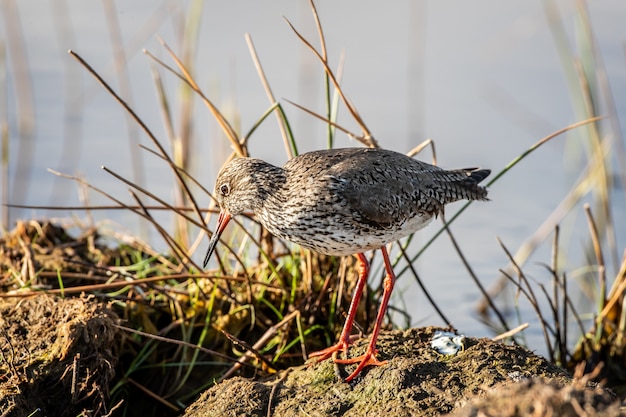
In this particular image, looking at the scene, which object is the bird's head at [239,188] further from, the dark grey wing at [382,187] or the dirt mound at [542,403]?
the dirt mound at [542,403]

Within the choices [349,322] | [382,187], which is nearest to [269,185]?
[382,187]

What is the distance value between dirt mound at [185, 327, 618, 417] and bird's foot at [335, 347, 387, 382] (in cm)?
3

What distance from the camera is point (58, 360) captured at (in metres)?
5.01

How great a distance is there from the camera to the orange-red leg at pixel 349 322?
207 inches

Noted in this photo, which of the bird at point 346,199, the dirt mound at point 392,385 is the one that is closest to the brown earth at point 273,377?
the dirt mound at point 392,385

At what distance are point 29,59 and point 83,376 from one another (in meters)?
7.04

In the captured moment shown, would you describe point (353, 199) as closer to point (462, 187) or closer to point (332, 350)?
point (332, 350)

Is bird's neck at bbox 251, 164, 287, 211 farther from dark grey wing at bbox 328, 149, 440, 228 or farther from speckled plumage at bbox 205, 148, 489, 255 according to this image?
dark grey wing at bbox 328, 149, 440, 228

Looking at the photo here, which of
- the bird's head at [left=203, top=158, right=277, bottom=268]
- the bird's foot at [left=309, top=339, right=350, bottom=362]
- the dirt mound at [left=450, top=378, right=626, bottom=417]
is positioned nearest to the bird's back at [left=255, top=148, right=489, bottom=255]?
the bird's head at [left=203, top=158, right=277, bottom=268]

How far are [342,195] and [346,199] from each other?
0.04m

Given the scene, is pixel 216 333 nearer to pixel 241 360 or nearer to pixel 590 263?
pixel 241 360

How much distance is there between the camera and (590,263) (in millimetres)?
7992

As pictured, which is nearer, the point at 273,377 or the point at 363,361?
the point at 363,361

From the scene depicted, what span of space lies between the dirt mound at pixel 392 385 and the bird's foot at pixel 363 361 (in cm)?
3
